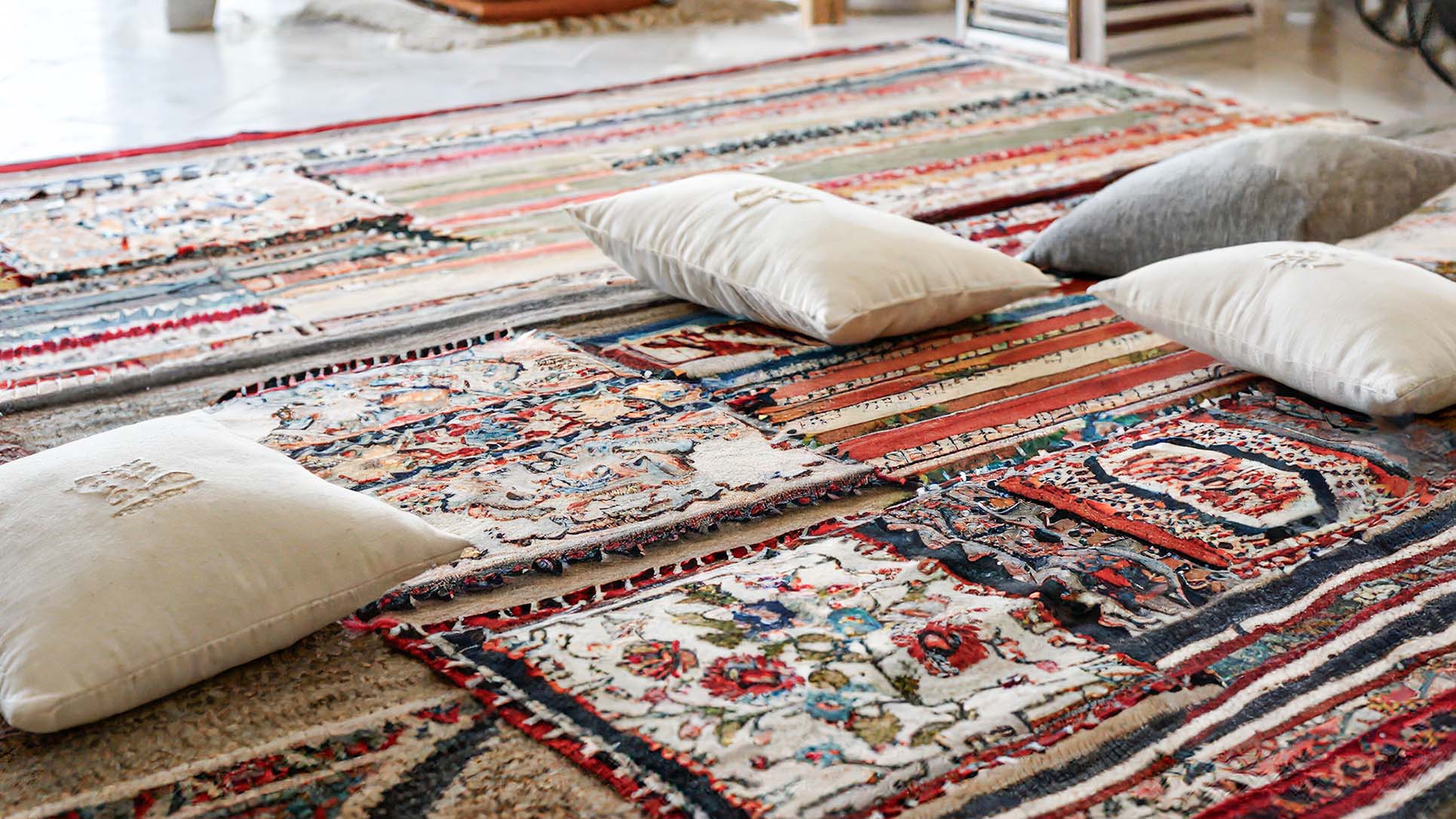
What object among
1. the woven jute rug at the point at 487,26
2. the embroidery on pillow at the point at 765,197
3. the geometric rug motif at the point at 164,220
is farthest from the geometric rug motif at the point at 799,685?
the woven jute rug at the point at 487,26

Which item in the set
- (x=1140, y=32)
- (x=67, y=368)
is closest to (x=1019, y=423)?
(x=67, y=368)

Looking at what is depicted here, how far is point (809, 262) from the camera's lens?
201cm

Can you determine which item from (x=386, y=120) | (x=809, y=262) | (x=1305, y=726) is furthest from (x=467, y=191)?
(x=1305, y=726)

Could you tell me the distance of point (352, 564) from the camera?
1311 mm

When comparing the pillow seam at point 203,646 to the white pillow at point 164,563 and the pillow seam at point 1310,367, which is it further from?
the pillow seam at point 1310,367

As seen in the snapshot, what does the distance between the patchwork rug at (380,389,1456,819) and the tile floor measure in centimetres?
272

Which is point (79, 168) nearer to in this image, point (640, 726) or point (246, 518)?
point (246, 518)

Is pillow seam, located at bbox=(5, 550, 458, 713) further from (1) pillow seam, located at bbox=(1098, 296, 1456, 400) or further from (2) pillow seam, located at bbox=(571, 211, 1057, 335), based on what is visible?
(1) pillow seam, located at bbox=(1098, 296, 1456, 400)

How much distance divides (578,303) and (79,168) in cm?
168

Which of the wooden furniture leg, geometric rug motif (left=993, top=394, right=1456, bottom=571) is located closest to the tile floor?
the wooden furniture leg

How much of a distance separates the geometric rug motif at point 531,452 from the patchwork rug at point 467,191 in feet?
0.79

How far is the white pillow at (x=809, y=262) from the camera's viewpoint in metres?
2.00

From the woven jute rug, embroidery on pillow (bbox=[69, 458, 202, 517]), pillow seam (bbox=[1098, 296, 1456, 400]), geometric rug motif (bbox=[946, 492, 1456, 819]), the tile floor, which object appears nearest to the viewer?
geometric rug motif (bbox=[946, 492, 1456, 819])

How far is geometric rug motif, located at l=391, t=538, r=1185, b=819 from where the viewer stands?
1113 mm
